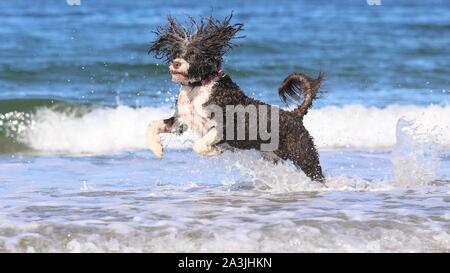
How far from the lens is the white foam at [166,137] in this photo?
41.1 ft

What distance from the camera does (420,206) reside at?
816cm

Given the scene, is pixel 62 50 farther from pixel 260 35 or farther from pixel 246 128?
pixel 246 128

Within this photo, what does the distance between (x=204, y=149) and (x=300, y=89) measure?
3.72 ft

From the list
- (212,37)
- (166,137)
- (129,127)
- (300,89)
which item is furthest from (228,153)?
(129,127)

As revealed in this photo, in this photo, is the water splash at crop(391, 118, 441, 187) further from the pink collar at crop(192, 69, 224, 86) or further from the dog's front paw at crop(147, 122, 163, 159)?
the dog's front paw at crop(147, 122, 163, 159)

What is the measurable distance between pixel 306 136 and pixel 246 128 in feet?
1.79

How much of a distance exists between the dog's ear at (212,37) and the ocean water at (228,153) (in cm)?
109

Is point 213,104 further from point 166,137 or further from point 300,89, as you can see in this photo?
point 166,137

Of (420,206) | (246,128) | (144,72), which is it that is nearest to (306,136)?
(246,128)

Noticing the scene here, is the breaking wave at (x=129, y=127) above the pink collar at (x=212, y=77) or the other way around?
the other way around

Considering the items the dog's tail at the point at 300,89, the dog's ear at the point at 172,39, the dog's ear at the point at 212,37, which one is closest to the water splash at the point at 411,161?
the dog's tail at the point at 300,89

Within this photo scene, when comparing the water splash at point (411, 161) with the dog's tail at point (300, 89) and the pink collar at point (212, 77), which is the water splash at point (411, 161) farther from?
the pink collar at point (212, 77)

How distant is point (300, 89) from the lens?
8781mm

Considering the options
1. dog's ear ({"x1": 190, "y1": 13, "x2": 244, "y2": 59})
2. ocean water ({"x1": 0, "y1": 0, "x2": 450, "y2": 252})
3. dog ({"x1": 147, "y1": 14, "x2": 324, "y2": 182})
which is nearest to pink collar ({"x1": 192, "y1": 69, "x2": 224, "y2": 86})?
dog ({"x1": 147, "y1": 14, "x2": 324, "y2": 182})
